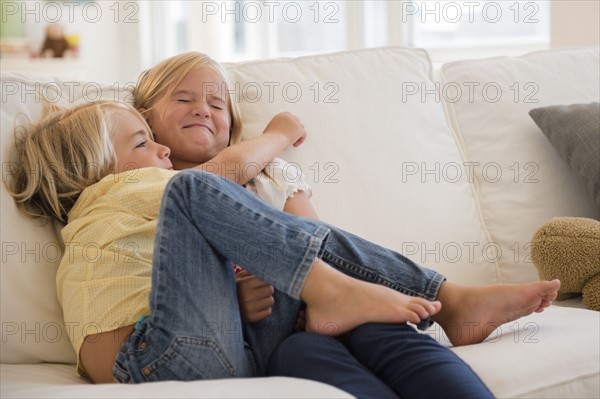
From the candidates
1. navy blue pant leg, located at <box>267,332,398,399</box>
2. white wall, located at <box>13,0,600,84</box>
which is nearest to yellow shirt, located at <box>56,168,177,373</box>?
navy blue pant leg, located at <box>267,332,398,399</box>

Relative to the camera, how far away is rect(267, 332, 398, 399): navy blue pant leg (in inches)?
41.4

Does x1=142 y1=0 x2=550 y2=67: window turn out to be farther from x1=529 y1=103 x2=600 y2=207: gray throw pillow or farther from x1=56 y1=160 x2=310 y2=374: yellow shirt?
x1=56 y1=160 x2=310 y2=374: yellow shirt

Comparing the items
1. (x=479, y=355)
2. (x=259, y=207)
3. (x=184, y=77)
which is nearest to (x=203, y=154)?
(x=184, y=77)

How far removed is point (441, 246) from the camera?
168 centimetres

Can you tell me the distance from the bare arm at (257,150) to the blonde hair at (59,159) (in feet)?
0.61

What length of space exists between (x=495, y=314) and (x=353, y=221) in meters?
0.43

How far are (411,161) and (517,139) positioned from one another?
273 millimetres

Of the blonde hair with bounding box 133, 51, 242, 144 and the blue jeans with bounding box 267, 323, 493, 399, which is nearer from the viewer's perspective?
the blue jeans with bounding box 267, 323, 493, 399

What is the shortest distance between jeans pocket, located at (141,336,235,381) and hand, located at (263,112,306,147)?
598 mm

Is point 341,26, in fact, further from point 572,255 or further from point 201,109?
point 572,255

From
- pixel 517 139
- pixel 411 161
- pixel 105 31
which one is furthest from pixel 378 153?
pixel 105 31

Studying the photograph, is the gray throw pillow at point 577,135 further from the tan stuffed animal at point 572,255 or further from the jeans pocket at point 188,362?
the jeans pocket at point 188,362

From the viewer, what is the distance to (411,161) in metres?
Answer: 1.75

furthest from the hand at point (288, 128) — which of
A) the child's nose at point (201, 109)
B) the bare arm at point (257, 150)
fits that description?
the child's nose at point (201, 109)
